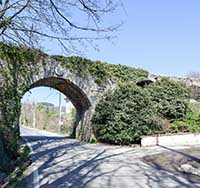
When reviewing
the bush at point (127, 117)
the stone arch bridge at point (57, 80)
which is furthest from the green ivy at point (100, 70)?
the bush at point (127, 117)

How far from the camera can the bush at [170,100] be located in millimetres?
17594

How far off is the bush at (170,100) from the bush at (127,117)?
109 centimetres

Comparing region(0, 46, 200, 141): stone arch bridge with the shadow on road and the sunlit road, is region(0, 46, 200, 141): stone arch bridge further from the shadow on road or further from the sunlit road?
the sunlit road

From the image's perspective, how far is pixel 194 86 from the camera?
21.8m

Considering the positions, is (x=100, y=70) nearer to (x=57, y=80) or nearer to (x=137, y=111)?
(x=57, y=80)

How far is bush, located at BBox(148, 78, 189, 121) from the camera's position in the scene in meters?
17.6

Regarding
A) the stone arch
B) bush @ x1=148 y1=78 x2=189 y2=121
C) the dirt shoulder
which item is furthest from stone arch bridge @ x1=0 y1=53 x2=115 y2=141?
the dirt shoulder

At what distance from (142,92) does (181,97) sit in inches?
107

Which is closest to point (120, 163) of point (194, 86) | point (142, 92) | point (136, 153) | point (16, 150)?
point (136, 153)

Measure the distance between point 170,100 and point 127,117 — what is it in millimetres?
3175

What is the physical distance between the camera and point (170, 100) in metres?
17.8

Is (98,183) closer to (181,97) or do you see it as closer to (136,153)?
(136,153)

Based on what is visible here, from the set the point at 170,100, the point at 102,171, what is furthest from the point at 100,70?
the point at 102,171

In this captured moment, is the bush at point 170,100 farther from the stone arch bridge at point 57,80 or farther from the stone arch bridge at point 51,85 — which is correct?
the stone arch bridge at point 51,85
